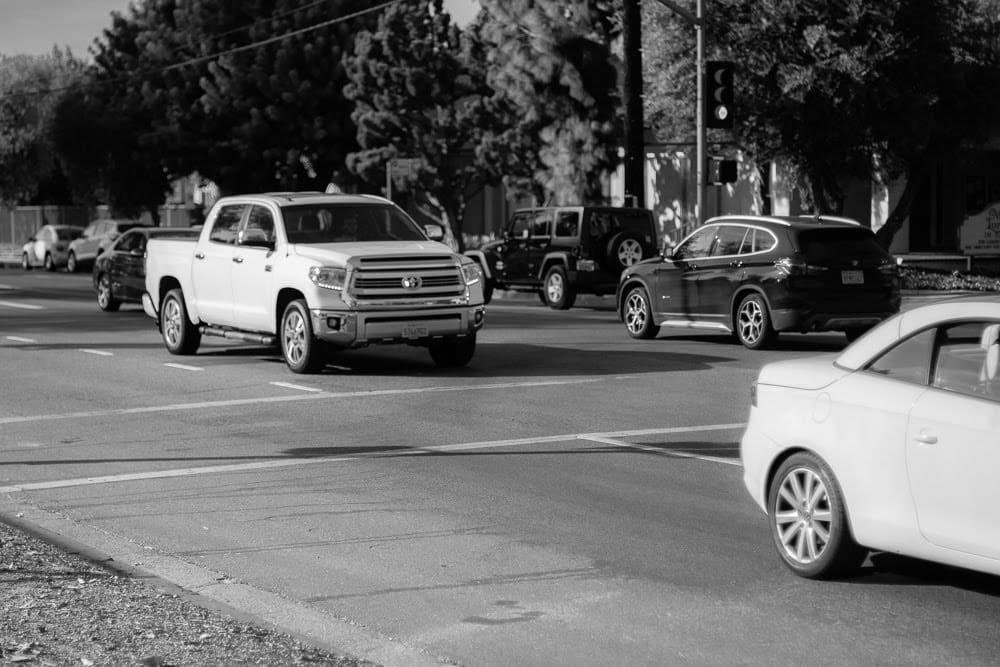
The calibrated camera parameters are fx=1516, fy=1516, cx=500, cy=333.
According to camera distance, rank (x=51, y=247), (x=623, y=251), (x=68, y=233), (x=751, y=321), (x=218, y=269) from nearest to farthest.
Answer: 1. (x=218, y=269)
2. (x=751, y=321)
3. (x=623, y=251)
4. (x=51, y=247)
5. (x=68, y=233)

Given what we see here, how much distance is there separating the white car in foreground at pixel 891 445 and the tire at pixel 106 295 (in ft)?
68.6

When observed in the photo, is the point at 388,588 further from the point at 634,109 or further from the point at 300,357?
the point at 634,109

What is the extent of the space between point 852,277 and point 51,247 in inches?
1473

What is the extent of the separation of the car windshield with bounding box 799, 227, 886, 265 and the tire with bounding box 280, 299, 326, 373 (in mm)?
6127

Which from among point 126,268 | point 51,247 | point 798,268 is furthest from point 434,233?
point 51,247

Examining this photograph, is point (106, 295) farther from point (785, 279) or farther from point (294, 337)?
point (785, 279)

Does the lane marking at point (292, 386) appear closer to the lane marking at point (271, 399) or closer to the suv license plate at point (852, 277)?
the lane marking at point (271, 399)

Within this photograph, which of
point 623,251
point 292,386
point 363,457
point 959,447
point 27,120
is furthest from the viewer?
point 27,120

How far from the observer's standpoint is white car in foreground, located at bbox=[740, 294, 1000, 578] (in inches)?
250

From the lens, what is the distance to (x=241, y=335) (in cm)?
1745

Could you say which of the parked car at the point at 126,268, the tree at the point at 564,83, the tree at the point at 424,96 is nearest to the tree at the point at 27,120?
the tree at the point at 424,96

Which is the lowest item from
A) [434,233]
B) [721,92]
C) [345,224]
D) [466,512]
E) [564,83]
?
[466,512]

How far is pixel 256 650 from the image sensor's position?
5879mm

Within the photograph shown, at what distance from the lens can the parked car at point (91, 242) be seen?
4519 centimetres
